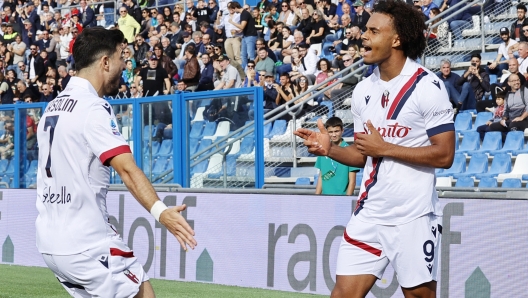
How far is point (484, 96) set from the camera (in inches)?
567

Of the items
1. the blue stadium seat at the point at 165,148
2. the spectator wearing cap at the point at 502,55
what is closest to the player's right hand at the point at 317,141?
the blue stadium seat at the point at 165,148

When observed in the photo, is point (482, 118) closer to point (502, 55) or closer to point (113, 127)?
point (502, 55)

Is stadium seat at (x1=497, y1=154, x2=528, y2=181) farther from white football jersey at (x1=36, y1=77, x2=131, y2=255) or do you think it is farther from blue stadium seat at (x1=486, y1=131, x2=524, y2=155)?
white football jersey at (x1=36, y1=77, x2=131, y2=255)

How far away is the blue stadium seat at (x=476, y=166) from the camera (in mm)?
13359

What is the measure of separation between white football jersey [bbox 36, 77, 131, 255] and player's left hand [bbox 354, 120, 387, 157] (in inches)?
55.1

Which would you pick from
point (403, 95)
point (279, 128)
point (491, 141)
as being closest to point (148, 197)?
point (403, 95)

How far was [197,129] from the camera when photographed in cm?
1180

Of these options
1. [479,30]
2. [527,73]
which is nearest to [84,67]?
[527,73]

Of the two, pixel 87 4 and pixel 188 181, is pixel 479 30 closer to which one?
pixel 188 181

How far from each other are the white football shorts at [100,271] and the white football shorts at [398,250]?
1336 mm

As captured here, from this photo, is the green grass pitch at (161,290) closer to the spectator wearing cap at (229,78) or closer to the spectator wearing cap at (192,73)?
the spectator wearing cap at (229,78)

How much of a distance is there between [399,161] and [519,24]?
34.2 ft

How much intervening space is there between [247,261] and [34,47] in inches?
625

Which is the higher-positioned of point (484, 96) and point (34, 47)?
point (34, 47)
